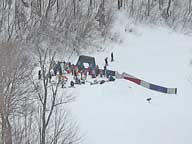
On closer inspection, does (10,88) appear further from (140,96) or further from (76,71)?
(76,71)

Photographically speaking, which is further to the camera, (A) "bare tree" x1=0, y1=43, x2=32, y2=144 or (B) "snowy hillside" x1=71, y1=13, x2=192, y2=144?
(B) "snowy hillside" x1=71, y1=13, x2=192, y2=144

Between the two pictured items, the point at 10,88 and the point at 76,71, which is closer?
the point at 10,88

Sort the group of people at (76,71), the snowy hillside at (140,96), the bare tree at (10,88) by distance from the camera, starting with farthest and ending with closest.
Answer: the group of people at (76,71)
the snowy hillside at (140,96)
the bare tree at (10,88)

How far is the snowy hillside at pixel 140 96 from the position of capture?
2755 centimetres

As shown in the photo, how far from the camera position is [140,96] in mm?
35000

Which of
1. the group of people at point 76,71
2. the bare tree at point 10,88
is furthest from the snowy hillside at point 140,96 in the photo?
the bare tree at point 10,88

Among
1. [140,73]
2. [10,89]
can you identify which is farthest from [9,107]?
[140,73]

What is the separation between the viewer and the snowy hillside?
2755 cm

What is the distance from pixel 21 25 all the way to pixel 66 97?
63.3 ft

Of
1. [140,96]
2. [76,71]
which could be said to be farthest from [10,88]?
[76,71]

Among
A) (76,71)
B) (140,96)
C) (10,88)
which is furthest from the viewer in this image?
(76,71)

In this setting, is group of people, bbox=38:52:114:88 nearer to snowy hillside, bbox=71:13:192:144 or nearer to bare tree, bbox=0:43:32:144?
snowy hillside, bbox=71:13:192:144

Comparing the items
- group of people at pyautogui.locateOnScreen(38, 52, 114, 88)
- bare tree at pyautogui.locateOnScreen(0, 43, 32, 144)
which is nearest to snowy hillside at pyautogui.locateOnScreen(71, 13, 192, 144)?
group of people at pyautogui.locateOnScreen(38, 52, 114, 88)

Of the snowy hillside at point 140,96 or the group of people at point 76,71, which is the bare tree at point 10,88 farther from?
the group of people at point 76,71
